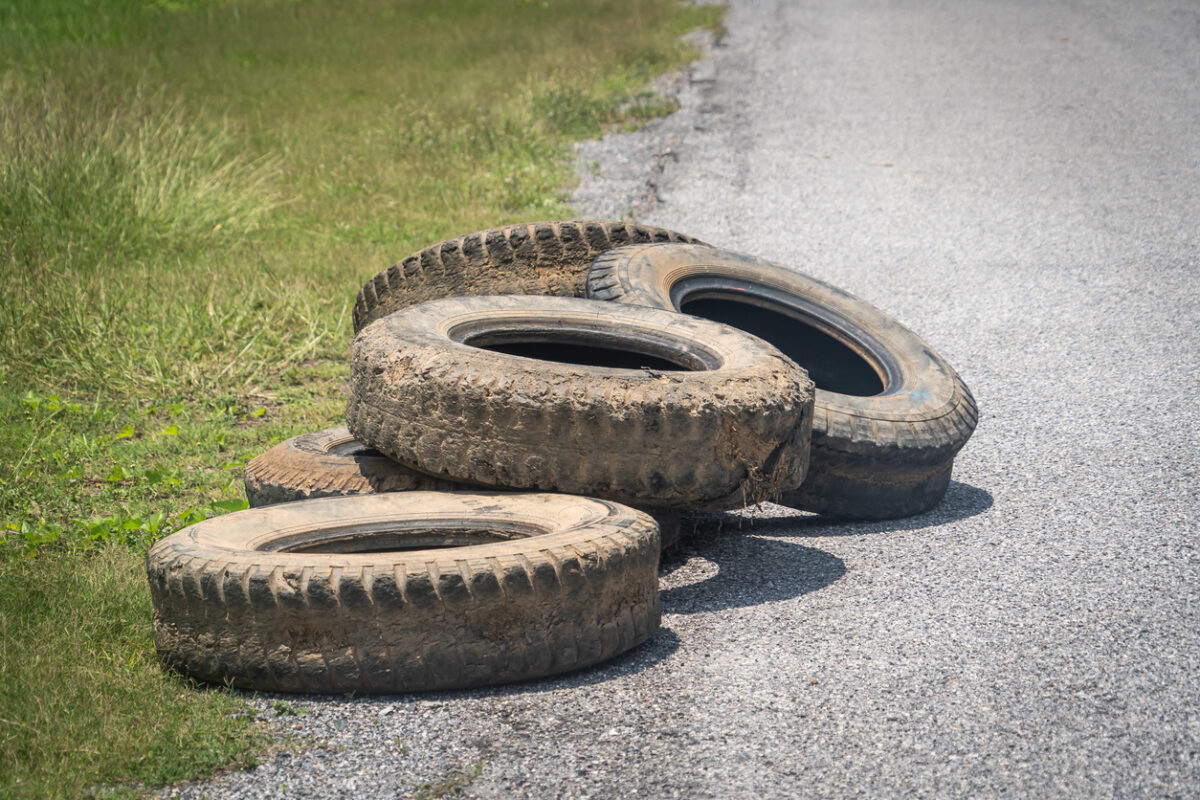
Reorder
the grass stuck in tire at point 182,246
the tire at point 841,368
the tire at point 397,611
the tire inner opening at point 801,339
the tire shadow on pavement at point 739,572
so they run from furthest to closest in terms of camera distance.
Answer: the tire inner opening at point 801,339 < the tire at point 841,368 < the tire shadow on pavement at point 739,572 < the grass stuck in tire at point 182,246 < the tire at point 397,611

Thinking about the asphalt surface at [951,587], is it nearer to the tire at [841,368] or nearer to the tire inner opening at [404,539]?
the tire at [841,368]

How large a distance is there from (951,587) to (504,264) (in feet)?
8.04

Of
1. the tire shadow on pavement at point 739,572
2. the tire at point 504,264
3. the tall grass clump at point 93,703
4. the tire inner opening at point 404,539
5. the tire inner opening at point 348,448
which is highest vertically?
the tire at point 504,264

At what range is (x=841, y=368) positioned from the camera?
5.35 meters

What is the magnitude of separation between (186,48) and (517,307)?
37.9 ft

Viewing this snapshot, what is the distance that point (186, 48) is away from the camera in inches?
546

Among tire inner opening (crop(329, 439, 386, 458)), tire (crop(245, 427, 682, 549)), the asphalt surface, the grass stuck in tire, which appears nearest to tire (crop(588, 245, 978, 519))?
the asphalt surface

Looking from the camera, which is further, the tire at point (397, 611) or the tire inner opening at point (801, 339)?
the tire inner opening at point (801, 339)

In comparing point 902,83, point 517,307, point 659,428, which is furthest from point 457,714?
point 902,83

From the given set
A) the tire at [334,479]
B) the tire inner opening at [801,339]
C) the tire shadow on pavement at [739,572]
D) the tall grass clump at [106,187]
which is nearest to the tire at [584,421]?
the tire at [334,479]

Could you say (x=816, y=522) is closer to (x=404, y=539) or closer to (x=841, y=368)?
(x=841, y=368)

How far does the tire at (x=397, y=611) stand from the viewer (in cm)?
285

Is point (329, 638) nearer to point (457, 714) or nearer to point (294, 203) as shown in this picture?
point (457, 714)

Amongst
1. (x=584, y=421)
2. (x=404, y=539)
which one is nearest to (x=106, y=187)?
(x=404, y=539)
